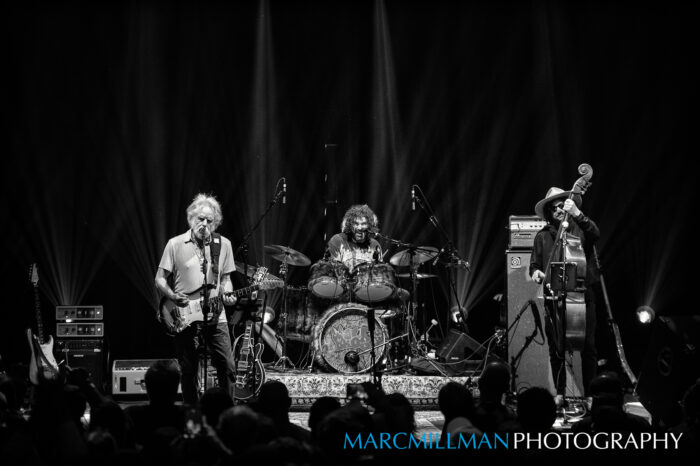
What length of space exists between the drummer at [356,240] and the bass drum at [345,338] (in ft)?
3.12

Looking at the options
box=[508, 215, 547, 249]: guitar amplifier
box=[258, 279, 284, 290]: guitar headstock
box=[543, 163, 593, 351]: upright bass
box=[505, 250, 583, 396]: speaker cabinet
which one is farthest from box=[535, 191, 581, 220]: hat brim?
box=[258, 279, 284, 290]: guitar headstock

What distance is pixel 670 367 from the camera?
17.8 feet

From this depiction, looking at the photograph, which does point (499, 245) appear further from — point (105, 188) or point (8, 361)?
point (8, 361)

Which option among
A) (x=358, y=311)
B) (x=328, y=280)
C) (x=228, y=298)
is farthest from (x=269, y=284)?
(x=358, y=311)

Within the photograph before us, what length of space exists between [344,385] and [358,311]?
0.89 metres

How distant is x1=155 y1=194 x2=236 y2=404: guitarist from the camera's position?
7.34 metres

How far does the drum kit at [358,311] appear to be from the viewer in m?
9.65

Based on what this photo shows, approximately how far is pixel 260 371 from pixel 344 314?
1.22m

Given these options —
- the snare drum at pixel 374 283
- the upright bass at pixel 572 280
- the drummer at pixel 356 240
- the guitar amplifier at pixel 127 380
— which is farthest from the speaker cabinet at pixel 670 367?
the guitar amplifier at pixel 127 380

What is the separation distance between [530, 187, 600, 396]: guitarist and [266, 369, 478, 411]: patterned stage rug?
4.13 feet

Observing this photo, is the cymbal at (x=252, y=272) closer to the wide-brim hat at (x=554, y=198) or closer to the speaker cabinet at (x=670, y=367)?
the wide-brim hat at (x=554, y=198)

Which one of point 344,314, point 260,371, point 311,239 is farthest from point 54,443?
point 311,239

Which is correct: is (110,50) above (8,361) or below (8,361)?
above

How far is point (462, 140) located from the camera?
11.8 meters
